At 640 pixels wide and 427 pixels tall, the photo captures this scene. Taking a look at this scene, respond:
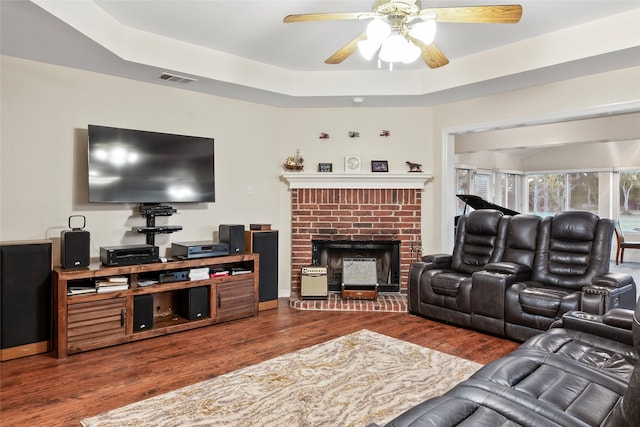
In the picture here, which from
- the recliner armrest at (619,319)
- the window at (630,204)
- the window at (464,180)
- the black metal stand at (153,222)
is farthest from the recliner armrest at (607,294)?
the window at (630,204)

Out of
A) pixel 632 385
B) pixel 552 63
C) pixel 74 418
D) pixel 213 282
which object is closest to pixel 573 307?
pixel 552 63

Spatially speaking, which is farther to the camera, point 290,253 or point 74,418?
point 290,253

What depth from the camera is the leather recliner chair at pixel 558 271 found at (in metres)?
3.37

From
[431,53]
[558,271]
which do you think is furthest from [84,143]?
[558,271]

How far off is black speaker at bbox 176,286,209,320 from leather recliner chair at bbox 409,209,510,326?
213cm

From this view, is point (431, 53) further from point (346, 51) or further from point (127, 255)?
point (127, 255)

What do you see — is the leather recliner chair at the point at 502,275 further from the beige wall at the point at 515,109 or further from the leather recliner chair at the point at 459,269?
the beige wall at the point at 515,109

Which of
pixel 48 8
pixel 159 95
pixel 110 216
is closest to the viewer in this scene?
pixel 48 8

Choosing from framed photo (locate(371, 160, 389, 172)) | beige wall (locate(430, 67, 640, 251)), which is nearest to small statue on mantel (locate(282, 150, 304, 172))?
framed photo (locate(371, 160, 389, 172))

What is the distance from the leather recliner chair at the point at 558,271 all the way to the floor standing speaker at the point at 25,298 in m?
3.85

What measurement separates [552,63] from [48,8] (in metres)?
3.95

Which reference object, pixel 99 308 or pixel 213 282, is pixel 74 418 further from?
pixel 213 282

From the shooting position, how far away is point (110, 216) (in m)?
4.01

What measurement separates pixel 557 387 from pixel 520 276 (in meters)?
2.30
